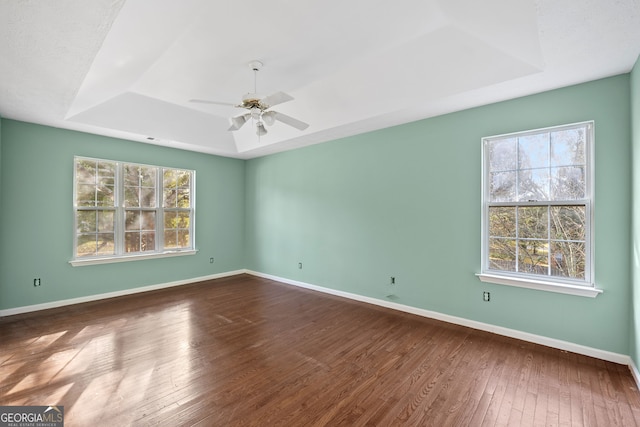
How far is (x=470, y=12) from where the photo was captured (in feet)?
7.36

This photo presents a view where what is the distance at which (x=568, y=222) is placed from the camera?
291cm

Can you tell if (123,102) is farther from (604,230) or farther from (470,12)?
(604,230)

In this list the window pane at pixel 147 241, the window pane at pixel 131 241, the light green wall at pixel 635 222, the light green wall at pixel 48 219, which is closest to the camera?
the light green wall at pixel 635 222

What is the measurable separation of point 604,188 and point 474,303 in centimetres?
172

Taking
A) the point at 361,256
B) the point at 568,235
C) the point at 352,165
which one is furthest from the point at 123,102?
the point at 568,235

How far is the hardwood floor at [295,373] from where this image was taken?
1.97 metres

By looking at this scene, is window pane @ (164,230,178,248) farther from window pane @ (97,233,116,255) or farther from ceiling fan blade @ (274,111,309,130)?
ceiling fan blade @ (274,111,309,130)

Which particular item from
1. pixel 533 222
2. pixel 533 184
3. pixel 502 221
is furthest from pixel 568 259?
pixel 533 184

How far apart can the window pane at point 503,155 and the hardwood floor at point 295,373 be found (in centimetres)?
193

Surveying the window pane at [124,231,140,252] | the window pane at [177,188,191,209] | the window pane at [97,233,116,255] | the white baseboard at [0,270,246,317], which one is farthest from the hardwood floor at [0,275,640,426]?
the window pane at [177,188,191,209]

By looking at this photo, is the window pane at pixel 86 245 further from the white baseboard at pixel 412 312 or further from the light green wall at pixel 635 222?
the light green wall at pixel 635 222

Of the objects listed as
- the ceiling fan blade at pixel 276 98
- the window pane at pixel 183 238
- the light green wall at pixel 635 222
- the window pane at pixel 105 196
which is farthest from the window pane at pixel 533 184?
the window pane at pixel 105 196

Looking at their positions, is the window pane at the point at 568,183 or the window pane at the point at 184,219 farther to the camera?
the window pane at the point at 184,219

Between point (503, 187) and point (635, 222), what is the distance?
1105mm
